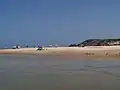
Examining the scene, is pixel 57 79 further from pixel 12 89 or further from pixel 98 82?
pixel 12 89

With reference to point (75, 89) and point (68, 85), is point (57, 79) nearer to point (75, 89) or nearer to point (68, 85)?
point (68, 85)

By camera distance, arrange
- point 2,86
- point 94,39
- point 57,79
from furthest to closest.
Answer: point 94,39
point 57,79
point 2,86

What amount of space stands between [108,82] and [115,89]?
1.65 m

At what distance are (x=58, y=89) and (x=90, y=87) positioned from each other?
4.27ft

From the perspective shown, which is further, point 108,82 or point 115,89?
point 108,82

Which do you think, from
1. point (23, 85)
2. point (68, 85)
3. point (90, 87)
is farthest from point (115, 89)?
point (23, 85)

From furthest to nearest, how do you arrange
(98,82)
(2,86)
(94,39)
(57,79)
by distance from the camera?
1. (94,39)
2. (57,79)
3. (98,82)
4. (2,86)

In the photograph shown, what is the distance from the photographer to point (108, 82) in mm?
12039

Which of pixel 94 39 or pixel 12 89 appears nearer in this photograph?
pixel 12 89

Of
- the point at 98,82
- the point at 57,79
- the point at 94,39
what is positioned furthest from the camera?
the point at 94,39

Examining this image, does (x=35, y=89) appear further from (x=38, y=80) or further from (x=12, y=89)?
(x=38, y=80)

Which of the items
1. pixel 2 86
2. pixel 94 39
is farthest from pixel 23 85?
pixel 94 39

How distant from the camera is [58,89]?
34.4ft

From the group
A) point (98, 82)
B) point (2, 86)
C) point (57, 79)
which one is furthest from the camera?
point (57, 79)
